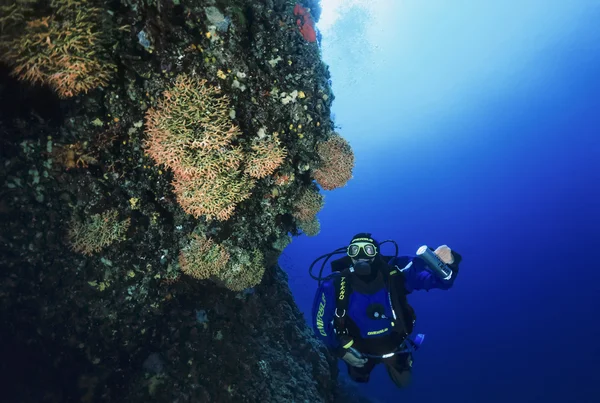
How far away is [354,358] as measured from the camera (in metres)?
6.19

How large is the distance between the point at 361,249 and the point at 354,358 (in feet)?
7.42

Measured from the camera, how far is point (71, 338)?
14.0 ft

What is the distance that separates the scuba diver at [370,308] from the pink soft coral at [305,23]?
12.4ft

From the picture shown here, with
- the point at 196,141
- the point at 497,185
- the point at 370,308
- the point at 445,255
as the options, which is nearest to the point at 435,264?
the point at 445,255

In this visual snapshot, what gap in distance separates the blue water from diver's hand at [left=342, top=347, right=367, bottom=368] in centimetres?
2989

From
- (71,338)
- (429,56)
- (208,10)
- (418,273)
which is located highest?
(429,56)

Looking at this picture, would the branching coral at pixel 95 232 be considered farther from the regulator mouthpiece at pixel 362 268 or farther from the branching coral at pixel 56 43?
the regulator mouthpiece at pixel 362 268

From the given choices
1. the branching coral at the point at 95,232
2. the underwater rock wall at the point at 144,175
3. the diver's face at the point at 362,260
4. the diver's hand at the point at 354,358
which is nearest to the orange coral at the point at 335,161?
the underwater rock wall at the point at 144,175

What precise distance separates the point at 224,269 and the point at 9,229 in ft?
8.98

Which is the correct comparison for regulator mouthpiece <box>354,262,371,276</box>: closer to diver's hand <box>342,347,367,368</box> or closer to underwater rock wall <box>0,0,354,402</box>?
diver's hand <box>342,347,367,368</box>

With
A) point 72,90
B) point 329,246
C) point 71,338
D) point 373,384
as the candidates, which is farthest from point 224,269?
point 329,246

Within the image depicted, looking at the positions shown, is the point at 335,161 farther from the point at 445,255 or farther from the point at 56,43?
the point at 56,43

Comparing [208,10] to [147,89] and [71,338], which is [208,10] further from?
[71,338]

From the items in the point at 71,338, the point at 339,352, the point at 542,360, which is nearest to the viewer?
the point at 71,338
